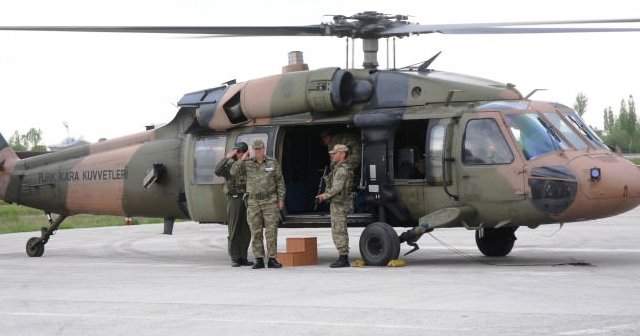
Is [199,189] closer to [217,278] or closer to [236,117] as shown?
[236,117]

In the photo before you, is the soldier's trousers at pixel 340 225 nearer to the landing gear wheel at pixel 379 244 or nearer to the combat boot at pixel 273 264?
the landing gear wheel at pixel 379 244

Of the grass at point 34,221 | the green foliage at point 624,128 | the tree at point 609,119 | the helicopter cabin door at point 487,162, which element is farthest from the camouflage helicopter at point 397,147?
the tree at point 609,119

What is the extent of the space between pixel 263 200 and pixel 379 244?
5.77ft

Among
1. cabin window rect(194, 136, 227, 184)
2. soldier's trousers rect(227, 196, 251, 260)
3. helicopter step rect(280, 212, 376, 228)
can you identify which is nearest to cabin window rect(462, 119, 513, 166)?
helicopter step rect(280, 212, 376, 228)

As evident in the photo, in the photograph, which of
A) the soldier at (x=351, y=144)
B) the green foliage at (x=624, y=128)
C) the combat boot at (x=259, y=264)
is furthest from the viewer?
the green foliage at (x=624, y=128)

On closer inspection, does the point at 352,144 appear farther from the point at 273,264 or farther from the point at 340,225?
the point at 273,264

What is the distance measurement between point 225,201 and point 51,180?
429cm

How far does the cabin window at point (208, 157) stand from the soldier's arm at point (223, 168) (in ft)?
2.38

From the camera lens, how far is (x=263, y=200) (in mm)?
15609

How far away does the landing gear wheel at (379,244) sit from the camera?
48.9ft

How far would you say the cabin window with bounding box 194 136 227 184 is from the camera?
1703 cm

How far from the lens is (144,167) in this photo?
18297 mm

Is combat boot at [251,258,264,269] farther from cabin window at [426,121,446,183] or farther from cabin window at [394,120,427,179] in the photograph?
cabin window at [426,121,446,183]

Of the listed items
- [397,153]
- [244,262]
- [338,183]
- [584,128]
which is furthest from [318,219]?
[584,128]
